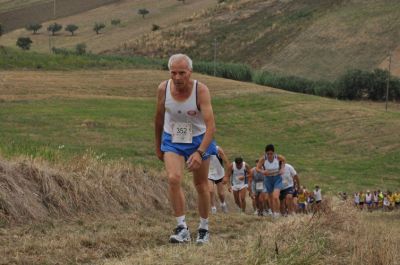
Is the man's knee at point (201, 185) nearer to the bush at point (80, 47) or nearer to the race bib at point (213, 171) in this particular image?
the race bib at point (213, 171)

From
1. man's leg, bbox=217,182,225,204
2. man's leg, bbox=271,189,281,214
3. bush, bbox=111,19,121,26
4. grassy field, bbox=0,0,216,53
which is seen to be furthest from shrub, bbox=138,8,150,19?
man's leg, bbox=271,189,281,214

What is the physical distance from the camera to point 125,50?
9738cm

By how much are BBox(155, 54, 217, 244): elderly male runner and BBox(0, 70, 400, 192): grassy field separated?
78.6ft

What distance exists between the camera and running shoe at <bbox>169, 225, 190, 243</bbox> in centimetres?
867

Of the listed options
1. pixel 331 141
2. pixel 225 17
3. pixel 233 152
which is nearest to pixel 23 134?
pixel 233 152

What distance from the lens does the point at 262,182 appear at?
16.1 m

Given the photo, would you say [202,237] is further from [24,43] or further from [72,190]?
[24,43]

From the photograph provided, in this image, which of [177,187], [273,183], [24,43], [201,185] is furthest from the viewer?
[24,43]

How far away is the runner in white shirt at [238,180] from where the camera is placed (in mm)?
17219

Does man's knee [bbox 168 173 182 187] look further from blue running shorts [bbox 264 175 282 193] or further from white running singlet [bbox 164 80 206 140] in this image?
blue running shorts [bbox 264 175 282 193]

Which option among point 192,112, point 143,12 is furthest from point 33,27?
point 192,112

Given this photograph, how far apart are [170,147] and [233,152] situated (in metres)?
32.8

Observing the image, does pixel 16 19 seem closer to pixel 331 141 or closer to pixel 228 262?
pixel 331 141

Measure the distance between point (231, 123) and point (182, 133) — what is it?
42.5 meters
